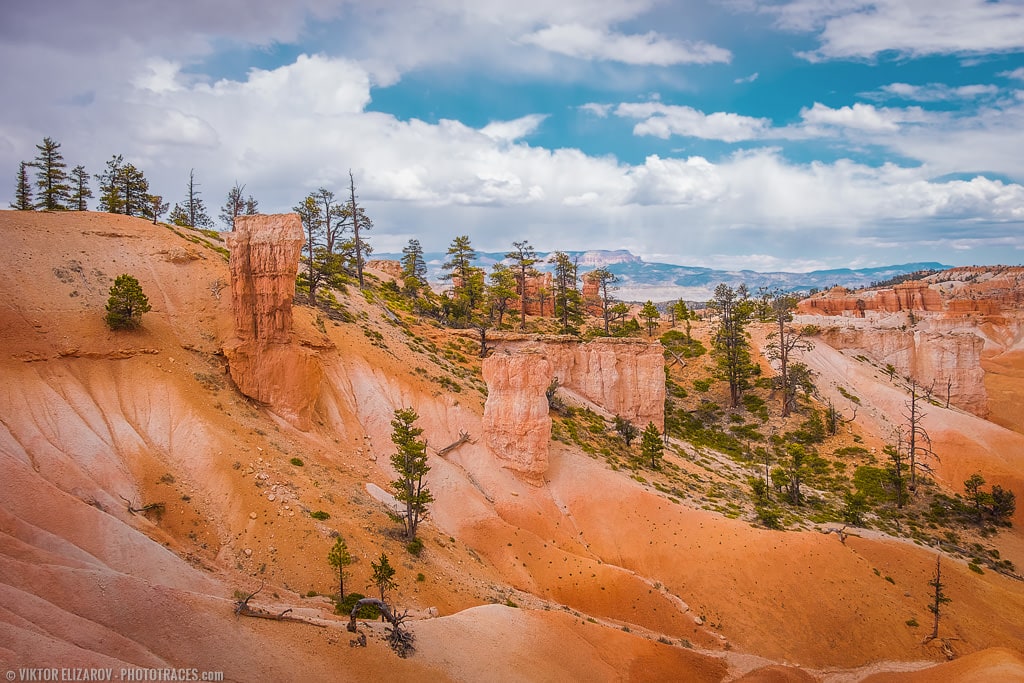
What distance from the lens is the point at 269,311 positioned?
34344mm

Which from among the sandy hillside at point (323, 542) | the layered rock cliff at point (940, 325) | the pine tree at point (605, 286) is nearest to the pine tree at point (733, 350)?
the layered rock cliff at point (940, 325)

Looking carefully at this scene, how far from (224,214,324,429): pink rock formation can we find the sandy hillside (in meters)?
1.48

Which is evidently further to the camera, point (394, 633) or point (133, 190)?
point (133, 190)

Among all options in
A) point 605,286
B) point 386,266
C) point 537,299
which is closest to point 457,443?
point 605,286

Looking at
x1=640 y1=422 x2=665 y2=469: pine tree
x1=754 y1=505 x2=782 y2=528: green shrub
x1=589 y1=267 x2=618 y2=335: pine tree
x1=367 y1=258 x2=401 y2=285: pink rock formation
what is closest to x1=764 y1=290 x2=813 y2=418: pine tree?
x1=589 y1=267 x2=618 y2=335: pine tree

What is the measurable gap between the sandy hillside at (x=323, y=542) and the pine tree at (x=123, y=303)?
0.77 metres

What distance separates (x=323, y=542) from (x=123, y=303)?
18.8m

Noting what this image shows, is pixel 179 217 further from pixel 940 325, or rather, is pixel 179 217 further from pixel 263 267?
pixel 940 325

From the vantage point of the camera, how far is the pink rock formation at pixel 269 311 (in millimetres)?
33594

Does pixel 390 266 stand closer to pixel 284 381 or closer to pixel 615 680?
pixel 284 381

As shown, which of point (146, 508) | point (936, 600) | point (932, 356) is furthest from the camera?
point (932, 356)

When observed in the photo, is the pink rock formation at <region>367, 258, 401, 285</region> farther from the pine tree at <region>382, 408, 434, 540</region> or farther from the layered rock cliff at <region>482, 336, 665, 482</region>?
the pine tree at <region>382, 408, 434, 540</region>

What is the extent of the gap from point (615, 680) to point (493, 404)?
20029mm

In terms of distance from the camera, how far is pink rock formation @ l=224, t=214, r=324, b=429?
110ft
